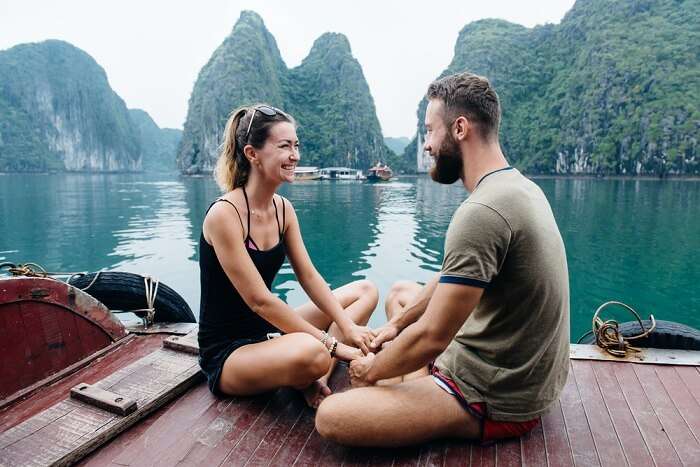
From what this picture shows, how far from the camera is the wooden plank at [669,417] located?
1.90m

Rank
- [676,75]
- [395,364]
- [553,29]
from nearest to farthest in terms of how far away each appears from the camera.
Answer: [395,364] → [676,75] → [553,29]

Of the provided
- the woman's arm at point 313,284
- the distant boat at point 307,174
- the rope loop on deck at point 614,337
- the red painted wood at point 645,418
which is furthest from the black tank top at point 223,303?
the distant boat at point 307,174

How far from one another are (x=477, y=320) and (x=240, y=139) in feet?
4.99

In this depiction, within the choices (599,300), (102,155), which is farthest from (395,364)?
(102,155)

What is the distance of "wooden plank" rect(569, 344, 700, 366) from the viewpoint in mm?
2734

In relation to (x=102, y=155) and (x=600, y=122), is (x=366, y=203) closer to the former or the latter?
(x=600, y=122)

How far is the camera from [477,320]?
1836mm

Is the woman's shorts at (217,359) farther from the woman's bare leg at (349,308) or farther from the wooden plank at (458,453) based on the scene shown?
the wooden plank at (458,453)

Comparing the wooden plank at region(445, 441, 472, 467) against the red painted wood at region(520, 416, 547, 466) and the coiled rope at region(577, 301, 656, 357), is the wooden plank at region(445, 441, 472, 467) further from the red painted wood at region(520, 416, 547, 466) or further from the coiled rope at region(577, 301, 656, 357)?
the coiled rope at region(577, 301, 656, 357)

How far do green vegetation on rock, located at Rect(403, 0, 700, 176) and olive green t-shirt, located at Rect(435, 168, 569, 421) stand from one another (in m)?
68.9

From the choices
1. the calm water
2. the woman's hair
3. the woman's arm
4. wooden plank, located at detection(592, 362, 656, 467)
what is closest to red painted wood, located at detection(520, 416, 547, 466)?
wooden plank, located at detection(592, 362, 656, 467)

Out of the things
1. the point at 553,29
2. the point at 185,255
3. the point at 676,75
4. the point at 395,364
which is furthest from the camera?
the point at 553,29

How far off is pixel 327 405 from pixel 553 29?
125379mm

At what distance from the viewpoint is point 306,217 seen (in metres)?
21.4
